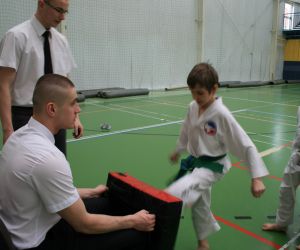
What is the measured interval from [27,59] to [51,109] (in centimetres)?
100

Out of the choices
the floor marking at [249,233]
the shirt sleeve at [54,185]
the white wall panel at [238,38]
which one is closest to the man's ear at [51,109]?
the shirt sleeve at [54,185]

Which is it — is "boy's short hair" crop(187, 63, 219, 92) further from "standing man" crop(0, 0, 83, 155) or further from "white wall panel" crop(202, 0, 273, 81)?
"white wall panel" crop(202, 0, 273, 81)

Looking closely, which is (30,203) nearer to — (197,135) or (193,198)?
→ (193,198)

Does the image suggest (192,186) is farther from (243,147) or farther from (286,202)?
(286,202)

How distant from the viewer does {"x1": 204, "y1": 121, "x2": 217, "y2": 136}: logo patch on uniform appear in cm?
221

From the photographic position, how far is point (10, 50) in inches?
90.8

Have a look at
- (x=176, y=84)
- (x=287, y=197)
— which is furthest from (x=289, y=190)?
(x=176, y=84)

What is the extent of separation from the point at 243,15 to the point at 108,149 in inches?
497

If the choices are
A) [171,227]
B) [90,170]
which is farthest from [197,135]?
[90,170]

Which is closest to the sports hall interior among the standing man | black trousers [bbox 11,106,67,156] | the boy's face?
Result: the boy's face

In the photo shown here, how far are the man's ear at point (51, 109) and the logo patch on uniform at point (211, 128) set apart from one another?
105 cm

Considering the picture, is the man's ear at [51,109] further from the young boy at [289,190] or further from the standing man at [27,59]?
the young boy at [289,190]

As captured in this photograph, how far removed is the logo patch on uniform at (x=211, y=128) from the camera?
2215mm

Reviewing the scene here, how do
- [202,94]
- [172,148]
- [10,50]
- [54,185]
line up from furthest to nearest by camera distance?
[172,148] < [10,50] < [202,94] < [54,185]
